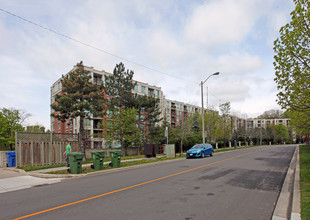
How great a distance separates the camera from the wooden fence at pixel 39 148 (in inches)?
571

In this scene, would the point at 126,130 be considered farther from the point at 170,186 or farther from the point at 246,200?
the point at 246,200

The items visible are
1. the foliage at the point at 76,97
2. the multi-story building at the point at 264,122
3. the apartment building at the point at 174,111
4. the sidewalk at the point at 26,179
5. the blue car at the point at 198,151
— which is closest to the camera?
the sidewalk at the point at 26,179

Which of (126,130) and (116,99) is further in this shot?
(116,99)

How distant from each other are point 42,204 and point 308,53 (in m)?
11.8

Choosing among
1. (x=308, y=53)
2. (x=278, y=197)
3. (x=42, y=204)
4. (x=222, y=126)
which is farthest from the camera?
(x=222, y=126)

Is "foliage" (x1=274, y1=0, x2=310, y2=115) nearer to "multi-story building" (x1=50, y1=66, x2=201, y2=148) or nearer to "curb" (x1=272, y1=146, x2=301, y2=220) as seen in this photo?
"curb" (x1=272, y1=146, x2=301, y2=220)

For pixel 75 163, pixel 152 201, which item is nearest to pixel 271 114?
pixel 75 163

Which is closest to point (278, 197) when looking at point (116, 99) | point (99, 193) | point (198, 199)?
point (198, 199)

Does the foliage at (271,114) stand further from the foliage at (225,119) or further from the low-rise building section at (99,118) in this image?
the foliage at (225,119)

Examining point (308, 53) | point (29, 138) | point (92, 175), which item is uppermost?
point (308, 53)

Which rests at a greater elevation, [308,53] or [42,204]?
[308,53]

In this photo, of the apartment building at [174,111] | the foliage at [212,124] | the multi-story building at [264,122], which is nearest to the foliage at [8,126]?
the foliage at [212,124]

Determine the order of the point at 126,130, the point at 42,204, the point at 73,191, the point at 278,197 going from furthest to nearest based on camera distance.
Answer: the point at 126,130, the point at 73,191, the point at 278,197, the point at 42,204

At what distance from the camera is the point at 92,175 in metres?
11.8
